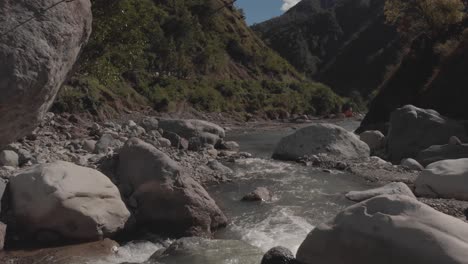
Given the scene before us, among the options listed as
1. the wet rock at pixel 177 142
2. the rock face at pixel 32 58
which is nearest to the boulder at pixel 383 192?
the rock face at pixel 32 58

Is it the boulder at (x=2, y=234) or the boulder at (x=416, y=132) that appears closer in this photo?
the boulder at (x=2, y=234)

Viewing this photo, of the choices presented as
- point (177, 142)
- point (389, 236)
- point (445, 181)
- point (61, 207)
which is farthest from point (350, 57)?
point (389, 236)

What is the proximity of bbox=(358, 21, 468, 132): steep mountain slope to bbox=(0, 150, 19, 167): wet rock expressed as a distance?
1770 centimetres

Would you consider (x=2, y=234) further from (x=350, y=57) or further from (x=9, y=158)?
(x=350, y=57)

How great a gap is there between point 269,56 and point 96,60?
2998 inches

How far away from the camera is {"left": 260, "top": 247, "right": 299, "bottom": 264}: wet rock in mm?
7121

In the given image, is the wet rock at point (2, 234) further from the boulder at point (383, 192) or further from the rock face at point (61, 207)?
the boulder at point (383, 192)

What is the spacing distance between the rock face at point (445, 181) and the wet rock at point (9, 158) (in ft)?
32.2

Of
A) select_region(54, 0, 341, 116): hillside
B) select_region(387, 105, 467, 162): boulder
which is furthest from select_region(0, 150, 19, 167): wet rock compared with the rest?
select_region(387, 105, 467, 162): boulder

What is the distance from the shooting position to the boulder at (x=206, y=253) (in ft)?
26.0

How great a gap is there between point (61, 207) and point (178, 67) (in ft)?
182

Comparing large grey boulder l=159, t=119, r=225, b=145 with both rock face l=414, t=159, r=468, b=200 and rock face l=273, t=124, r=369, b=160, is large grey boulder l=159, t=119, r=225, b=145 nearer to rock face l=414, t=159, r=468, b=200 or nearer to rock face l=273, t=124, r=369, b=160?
rock face l=273, t=124, r=369, b=160

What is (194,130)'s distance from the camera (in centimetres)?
2216

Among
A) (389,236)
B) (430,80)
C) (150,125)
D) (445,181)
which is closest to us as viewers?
(389,236)
